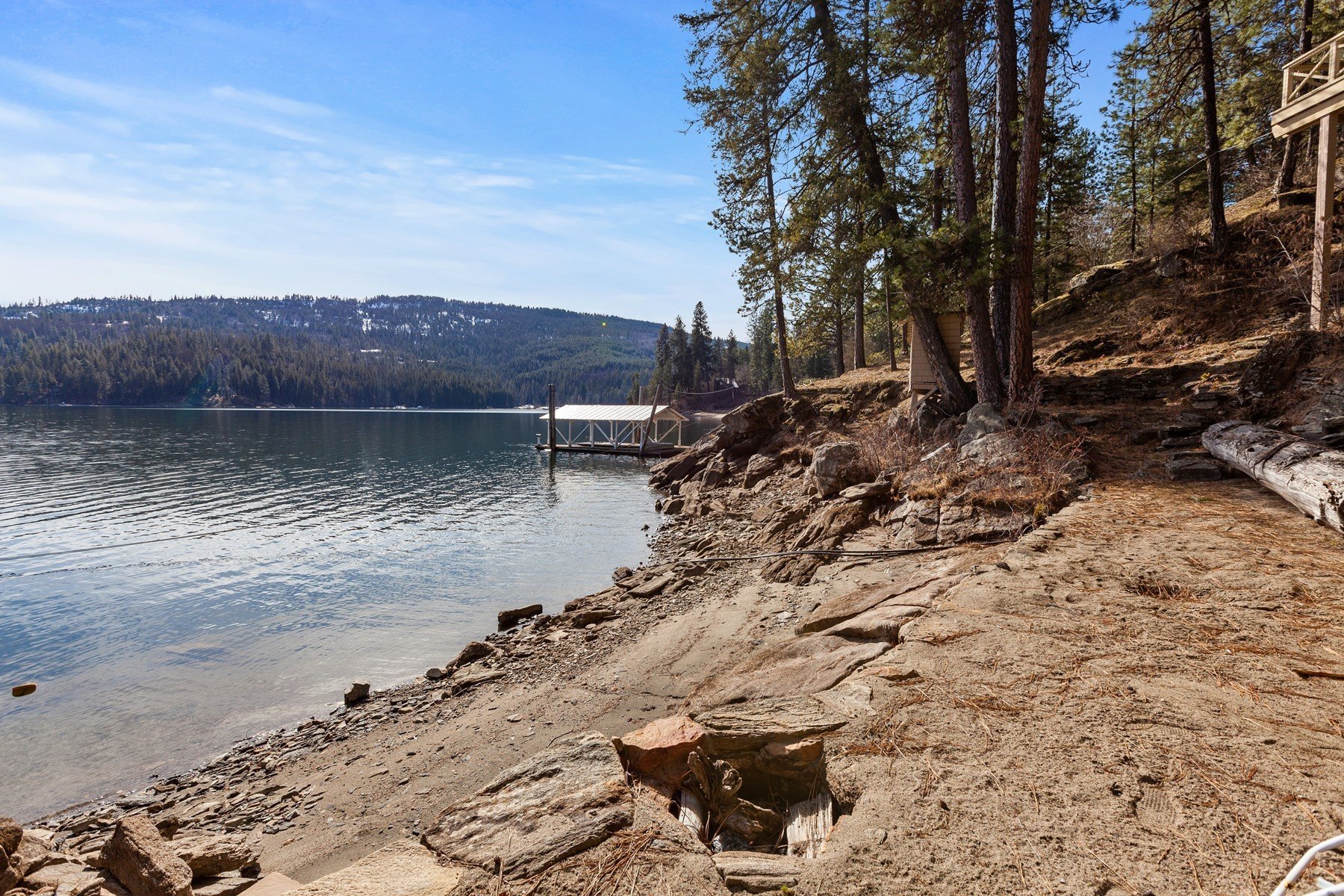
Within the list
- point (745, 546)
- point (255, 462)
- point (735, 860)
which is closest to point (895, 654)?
point (735, 860)

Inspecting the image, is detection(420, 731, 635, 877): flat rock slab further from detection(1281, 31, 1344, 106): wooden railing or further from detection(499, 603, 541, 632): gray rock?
detection(1281, 31, 1344, 106): wooden railing

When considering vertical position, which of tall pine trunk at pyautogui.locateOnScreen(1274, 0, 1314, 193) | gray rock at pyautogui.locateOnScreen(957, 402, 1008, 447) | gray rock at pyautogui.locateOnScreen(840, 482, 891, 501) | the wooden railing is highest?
tall pine trunk at pyautogui.locateOnScreen(1274, 0, 1314, 193)

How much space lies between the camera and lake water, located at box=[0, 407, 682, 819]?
8.73 meters

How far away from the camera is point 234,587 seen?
15250mm

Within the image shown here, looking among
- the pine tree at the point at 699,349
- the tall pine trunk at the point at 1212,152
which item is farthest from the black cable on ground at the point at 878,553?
the pine tree at the point at 699,349

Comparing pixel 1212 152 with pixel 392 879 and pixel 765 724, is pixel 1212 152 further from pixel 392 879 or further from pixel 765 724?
pixel 392 879

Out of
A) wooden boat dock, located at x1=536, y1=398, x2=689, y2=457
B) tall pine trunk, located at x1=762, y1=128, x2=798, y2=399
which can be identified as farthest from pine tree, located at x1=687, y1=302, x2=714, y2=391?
tall pine trunk, located at x1=762, y1=128, x2=798, y2=399

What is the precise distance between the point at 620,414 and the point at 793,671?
40.3 meters

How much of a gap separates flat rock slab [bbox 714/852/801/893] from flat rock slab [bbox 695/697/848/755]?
73 cm

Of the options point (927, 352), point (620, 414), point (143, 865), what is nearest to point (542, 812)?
point (143, 865)

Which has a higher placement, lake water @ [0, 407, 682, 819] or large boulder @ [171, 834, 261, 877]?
large boulder @ [171, 834, 261, 877]

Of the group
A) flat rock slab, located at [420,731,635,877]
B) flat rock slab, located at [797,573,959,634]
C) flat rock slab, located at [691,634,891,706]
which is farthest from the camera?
flat rock slab, located at [797,573,959,634]

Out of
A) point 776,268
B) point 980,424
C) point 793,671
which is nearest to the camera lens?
point 793,671

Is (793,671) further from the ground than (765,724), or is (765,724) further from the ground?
(765,724)
